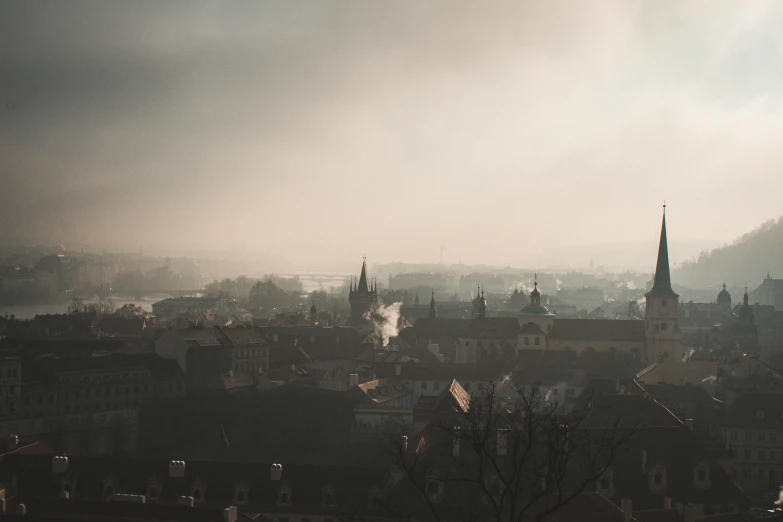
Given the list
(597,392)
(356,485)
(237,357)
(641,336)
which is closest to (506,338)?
(641,336)

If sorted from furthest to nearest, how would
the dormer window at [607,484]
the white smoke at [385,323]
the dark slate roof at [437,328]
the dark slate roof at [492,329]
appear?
the white smoke at [385,323]
the dark slate roof at [437,328]
the dark slate roof at [492,329]
the dormer window at [607,484]

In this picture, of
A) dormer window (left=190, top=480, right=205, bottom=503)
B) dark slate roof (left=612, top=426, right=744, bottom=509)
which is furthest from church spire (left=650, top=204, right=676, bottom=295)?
dormer window (left=190, top=480, right=205, bottom=503)

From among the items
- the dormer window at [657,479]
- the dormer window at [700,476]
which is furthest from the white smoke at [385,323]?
the dormer window at [657,479]

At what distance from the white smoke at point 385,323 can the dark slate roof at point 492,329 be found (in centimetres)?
985

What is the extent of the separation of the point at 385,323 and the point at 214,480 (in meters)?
77.2

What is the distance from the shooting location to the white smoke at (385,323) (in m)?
101

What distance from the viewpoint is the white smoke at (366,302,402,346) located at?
101412 mm

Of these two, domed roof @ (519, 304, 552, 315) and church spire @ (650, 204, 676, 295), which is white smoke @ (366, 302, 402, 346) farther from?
church spire @ (650, 204, 676, 295)

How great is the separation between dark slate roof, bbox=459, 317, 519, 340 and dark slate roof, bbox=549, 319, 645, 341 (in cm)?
399

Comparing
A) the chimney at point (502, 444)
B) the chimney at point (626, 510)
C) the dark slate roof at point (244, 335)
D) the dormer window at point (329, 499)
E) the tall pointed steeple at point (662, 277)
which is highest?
the tall pointed steeple at point (662, 277)

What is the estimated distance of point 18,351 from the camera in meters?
62.8

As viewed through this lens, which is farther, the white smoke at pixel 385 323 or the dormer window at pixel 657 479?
the white smoke at pixel 385 323

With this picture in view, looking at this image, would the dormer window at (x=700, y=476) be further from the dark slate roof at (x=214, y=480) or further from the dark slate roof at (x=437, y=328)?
the dark slate roof at (x=437, y=328)

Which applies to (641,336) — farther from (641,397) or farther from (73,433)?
(73,433)
